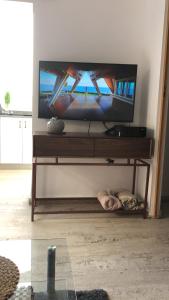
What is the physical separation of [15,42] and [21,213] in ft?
9.58

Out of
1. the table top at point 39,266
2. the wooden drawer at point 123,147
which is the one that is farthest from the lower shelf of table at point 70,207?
the table top at point 39,266

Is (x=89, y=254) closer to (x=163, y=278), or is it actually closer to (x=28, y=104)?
(x=163, y=278)

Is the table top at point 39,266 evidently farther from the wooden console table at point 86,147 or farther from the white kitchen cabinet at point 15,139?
the white kitchen cabinet at point 15,139

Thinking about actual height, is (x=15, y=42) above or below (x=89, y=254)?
above

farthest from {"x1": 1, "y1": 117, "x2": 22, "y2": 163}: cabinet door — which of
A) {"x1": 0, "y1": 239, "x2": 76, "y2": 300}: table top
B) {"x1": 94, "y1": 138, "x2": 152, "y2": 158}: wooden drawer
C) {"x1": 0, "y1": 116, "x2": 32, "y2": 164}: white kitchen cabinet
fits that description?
{"x1": 0, "y1": 239, "x2": 76, "y2": 300}: table top

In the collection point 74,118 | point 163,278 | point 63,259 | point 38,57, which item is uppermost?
point 38,57

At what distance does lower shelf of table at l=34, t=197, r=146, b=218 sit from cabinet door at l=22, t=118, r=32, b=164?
153 centimetres

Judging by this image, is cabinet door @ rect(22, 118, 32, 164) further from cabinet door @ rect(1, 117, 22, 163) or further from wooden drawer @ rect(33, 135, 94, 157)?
wooden drawer @ rect(33, 135, 94, 157)

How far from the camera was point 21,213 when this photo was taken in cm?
309

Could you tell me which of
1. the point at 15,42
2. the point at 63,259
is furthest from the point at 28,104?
the point at 63,259

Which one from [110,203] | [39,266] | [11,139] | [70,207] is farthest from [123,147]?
[11,139]

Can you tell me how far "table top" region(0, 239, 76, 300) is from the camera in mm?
1501

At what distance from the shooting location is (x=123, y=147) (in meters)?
2.93

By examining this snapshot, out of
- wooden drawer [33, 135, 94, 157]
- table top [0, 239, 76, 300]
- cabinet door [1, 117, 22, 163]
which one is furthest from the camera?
cabinet door [1, 117, 22, 163]
